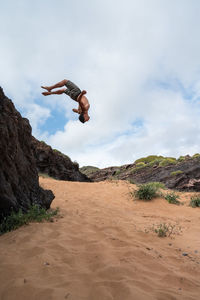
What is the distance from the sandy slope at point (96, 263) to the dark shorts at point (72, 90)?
4308 mm

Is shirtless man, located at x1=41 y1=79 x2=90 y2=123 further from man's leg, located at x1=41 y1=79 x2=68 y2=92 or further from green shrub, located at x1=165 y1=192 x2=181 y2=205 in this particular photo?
green shrub, located at x1=165 y1=192 x2=181 y2=205

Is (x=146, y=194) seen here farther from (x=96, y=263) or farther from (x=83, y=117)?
(x=96, y=263)

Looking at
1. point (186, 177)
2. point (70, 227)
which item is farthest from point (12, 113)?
point (186, 177)

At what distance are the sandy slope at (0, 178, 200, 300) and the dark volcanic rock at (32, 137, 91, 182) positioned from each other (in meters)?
13.8

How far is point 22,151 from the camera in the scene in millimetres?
5707

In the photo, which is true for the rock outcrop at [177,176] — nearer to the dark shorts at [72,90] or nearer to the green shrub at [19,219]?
the dark shorts at [72,90]

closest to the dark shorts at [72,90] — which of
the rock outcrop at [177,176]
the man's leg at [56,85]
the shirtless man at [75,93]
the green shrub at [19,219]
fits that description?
the shirtless man at [75,93]

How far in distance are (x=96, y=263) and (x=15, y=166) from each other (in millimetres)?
3124

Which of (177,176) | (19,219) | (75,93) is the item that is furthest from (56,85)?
(177,176)

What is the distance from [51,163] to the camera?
19.0 m

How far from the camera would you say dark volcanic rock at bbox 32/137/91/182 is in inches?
720

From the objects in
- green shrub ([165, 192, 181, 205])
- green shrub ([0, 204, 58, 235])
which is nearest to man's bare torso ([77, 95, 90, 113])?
green shrub ([0, 204, 58, 235])

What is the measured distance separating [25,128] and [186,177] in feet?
45.7

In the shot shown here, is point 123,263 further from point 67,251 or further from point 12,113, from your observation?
point 12,113
